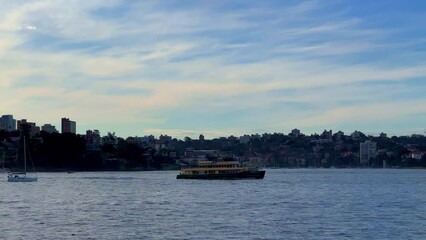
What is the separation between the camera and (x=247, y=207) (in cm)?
6266

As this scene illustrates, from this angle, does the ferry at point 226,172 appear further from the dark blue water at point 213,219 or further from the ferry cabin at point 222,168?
the dark blue water at point 213,219

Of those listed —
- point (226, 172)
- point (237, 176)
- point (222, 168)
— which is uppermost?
point (222, 168)

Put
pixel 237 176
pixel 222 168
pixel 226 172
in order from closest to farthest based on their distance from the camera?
pixel 237 176 → pixel 226 172 → pixel 222 168

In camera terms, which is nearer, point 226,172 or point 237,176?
point 237,176

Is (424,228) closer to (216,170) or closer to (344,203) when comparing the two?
(344,203)

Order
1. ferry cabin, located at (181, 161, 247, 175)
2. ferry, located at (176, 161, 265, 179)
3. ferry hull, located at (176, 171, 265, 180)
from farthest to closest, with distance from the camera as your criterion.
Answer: ferry cabin, located at (181, 161, 247, 175), ferry, located at (176, 161, 265, 179), ferry hull, located at (176, 171, 265, 180)

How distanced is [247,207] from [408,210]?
12914 mm

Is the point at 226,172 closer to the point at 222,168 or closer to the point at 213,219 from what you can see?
the point at 222,168

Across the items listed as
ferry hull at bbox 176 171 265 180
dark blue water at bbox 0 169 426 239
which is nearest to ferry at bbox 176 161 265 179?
ferry hull at bbox 176 171 265 180

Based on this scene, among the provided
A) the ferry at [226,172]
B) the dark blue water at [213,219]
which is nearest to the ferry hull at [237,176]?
the ferry at [226,172]

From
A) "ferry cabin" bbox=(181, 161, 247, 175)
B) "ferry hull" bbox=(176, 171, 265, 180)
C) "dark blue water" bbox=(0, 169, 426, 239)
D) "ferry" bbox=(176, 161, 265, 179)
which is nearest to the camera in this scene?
"dark blue water" bbox=(0, 169, 426, 239)

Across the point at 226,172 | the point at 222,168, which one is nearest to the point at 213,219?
the point at 226,172

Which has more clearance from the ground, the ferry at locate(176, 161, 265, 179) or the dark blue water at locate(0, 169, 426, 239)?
the ferry at locate(176, 161, 265, 179)

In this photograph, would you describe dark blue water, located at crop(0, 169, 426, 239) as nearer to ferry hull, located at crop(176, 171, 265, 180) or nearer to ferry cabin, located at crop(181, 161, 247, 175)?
ferry hull, located at crop(176, 171, 265, 180)
